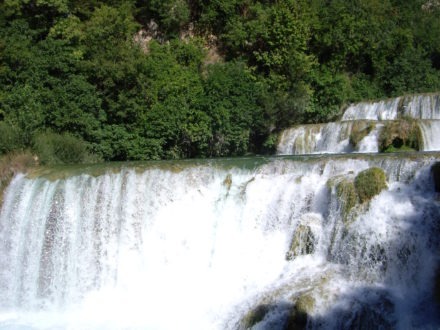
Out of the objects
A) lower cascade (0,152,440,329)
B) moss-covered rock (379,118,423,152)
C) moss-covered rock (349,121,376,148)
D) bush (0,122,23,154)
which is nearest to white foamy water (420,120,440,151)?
moss-covered rock (379,118,423,152)

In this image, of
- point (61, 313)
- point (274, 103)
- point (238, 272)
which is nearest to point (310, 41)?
point (274, 103)

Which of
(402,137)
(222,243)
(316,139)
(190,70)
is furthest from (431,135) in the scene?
(190,70)

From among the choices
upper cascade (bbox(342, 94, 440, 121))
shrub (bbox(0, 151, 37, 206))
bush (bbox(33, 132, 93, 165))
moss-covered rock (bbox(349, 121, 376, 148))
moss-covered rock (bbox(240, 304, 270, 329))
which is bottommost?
moss-covered rock (bbox(240, 304, 270, 329))

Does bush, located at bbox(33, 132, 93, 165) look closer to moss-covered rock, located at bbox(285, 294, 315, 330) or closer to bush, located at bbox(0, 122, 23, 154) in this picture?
bush, located at bbox(0, 122, 23, 154)

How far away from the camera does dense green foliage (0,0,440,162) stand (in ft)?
67.4

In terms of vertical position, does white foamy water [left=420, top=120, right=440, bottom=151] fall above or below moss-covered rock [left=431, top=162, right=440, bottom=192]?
above

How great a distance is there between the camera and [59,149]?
18438 mm

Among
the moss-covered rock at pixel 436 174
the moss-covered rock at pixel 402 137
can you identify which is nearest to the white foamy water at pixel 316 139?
the moss-covered rock at pixel 402 137

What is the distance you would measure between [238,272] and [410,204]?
4220 millimetres

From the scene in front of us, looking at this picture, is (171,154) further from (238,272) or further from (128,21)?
(238,272)

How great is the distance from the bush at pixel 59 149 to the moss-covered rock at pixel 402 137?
10.3 metres

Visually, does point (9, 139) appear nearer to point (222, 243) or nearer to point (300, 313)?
point (222, 243)

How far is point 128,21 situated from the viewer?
22875 mm

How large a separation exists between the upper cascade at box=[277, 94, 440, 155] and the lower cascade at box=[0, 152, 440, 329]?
469 centimetres
